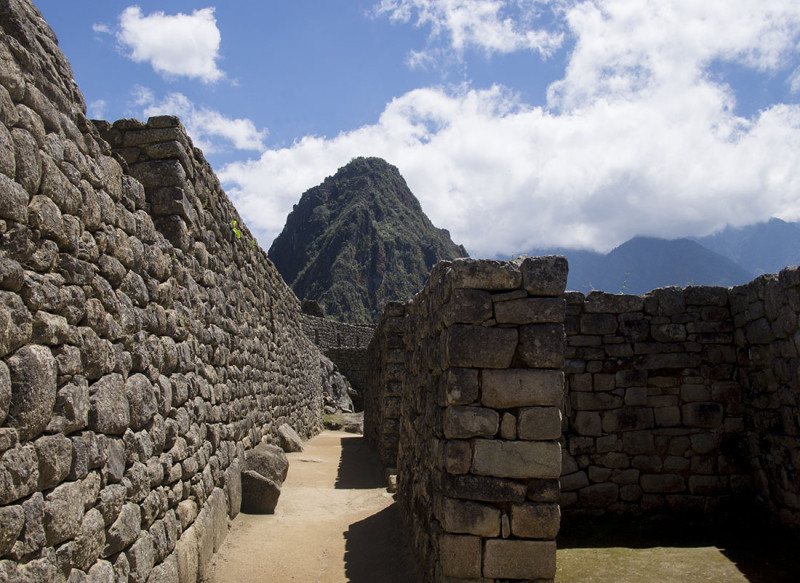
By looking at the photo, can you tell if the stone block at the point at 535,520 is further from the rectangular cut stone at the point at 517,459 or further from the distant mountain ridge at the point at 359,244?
the distant mountain ridge at the point at 359,244

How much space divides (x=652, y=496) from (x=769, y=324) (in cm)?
256

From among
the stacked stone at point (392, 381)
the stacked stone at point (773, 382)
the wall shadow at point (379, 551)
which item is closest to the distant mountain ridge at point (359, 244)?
the stacked stone at point (392, 381)

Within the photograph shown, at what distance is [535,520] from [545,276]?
1.79 meters

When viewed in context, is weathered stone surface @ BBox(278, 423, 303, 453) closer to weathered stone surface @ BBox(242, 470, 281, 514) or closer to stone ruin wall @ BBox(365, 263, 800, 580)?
weathered stone surface @ BBox(242, 470, 281, 514)

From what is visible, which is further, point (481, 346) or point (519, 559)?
point (481, 346)

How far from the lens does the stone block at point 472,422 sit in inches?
169

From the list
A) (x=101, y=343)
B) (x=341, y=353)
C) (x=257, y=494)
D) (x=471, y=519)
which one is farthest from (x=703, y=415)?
(x=341, y=353)

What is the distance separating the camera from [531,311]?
439cm

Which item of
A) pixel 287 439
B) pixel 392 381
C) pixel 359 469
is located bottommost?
pixel 359 469

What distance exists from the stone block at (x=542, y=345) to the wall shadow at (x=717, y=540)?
10.4ft

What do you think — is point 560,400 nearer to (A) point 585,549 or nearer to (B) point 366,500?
(A) point 585,549

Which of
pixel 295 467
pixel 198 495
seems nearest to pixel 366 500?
pixel 295 467

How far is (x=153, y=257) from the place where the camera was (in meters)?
4.82

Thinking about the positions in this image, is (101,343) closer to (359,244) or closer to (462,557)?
(462,557)
